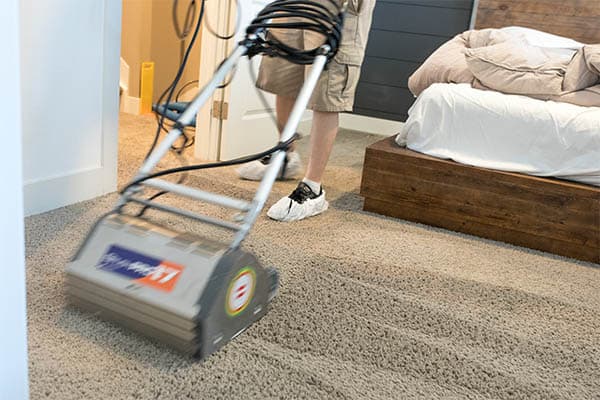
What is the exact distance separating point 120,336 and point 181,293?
0.19 m

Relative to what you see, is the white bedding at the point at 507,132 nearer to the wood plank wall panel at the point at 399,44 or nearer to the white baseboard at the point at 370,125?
the wood plank wall panel at the point at 399,44

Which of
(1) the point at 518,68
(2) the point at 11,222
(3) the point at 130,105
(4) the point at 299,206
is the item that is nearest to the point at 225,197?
(2) the point at 11,222

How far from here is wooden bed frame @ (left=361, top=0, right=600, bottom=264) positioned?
1.72 m

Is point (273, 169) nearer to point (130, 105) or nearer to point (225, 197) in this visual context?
point (225, 197)

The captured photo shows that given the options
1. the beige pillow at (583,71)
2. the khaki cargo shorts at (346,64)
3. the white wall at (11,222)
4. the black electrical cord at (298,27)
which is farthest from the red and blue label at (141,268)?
the beige pillow at (583,71)

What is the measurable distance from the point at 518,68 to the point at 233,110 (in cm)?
112

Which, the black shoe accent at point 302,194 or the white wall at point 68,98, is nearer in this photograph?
the white wall at point 68,98

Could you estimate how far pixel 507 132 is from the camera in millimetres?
1795

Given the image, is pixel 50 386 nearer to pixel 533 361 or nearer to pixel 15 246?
pixel 15 246

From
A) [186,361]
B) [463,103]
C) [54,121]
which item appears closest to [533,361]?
[186,361]

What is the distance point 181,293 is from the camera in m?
0.94

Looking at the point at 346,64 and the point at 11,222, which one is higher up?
the point at 346,64

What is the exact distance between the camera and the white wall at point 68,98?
149 cm

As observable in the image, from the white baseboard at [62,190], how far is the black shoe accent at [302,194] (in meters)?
0.58
